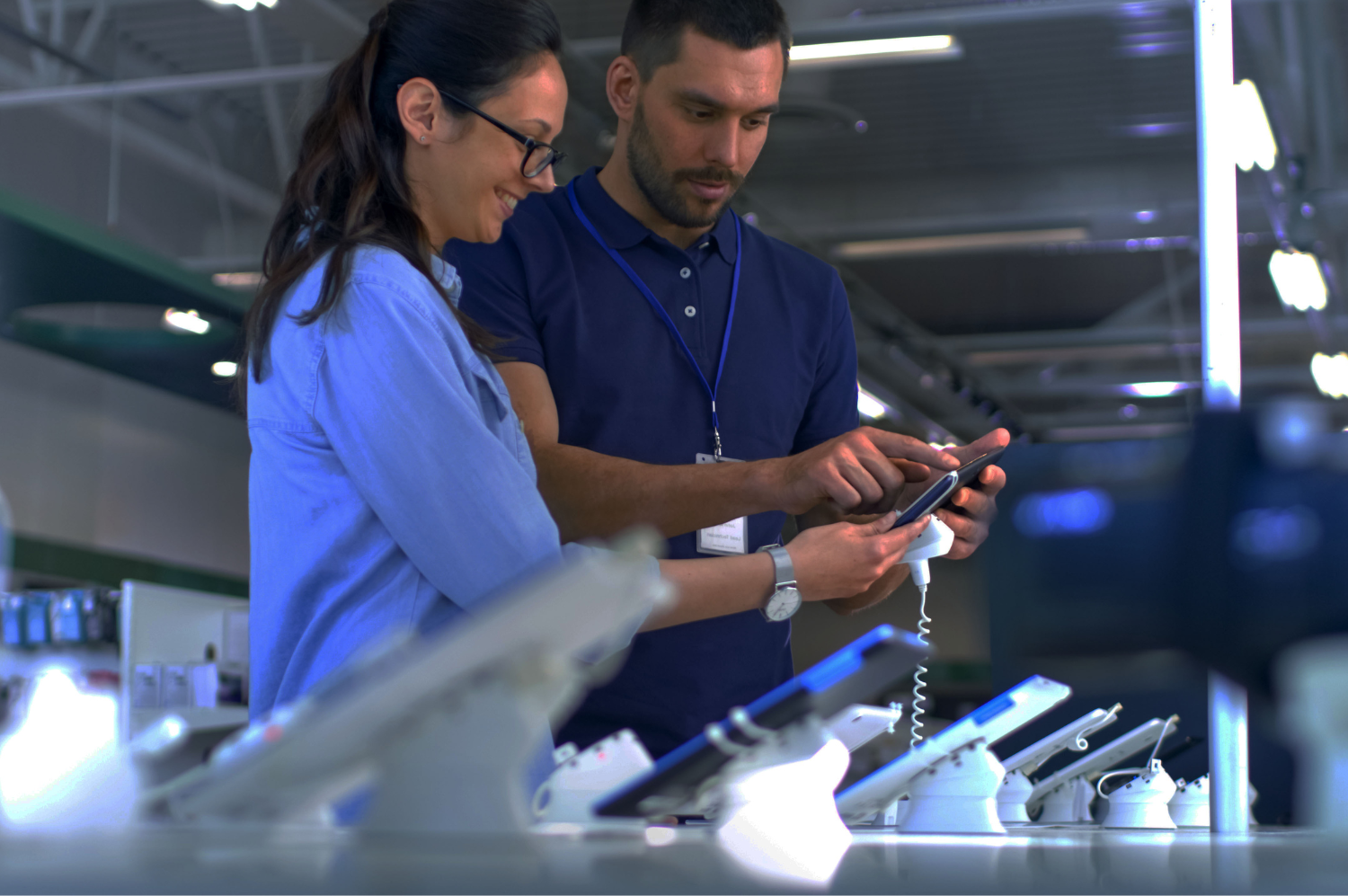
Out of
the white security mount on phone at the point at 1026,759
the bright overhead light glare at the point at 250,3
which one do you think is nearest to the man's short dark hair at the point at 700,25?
the white security mount on phone at the point at 1026,759

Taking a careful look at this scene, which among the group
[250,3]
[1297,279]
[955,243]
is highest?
[250,3]

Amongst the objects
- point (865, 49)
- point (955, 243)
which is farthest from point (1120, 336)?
point (865, 49)

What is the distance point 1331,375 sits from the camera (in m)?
9.26

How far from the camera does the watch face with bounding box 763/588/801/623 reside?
1.35 m

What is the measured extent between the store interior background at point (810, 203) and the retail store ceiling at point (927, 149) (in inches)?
0.8

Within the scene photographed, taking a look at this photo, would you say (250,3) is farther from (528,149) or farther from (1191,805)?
(1191,805)

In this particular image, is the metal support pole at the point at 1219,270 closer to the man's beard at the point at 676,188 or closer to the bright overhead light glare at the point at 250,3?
the man's beard at the point at 676,188

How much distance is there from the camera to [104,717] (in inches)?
26.1

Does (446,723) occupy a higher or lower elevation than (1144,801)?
higher

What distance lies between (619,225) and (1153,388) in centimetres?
1089

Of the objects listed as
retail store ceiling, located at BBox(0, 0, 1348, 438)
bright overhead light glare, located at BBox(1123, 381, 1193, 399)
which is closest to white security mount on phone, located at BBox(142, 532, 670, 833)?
retail store ceiling, located at BBox(0, 0, 1348, 438)

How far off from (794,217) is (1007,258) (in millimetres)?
1762

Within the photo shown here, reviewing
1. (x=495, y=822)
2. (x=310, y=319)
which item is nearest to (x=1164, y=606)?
(x=495, y=822)

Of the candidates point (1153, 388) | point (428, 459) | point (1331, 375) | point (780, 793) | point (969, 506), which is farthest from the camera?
point (1153, 388)
